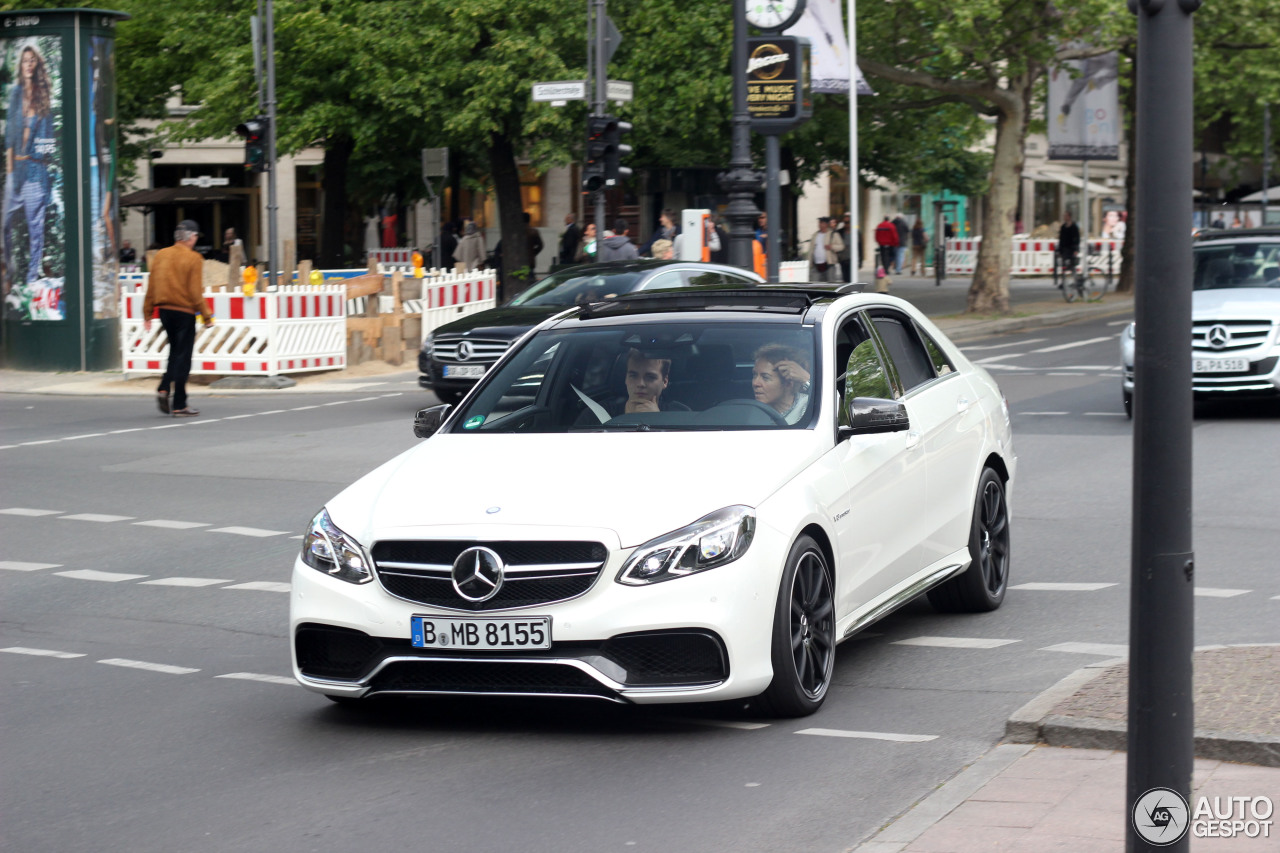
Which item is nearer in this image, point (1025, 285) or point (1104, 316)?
point (1104, 316)

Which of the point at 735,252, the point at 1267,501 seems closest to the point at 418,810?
the point at 1267,501

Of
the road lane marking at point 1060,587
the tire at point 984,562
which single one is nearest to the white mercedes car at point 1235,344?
the road lane marking at point 1060,587

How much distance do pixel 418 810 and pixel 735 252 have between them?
757 inches

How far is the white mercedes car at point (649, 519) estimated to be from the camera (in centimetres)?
584

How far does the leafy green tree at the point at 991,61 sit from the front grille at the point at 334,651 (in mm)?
27034

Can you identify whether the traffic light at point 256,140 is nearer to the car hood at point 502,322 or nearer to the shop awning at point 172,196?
the car hood at point 502,322

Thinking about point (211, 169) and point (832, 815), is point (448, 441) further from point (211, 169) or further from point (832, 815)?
point (211, 169)

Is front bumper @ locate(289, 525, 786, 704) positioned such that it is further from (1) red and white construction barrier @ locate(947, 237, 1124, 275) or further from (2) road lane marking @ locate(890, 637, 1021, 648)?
(1) red and white construction barrier @ locate(947, 237, 1124, 275)

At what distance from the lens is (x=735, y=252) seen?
24.1 metres

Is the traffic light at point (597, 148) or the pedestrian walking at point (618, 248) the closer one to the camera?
the traffic light at point (597, 148)

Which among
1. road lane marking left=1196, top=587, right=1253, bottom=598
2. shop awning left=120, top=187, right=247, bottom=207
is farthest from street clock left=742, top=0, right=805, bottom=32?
shop awning left=120, top=187, right=247, bottom=207

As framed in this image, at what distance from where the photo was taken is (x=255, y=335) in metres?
23.2

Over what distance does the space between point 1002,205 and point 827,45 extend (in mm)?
6469

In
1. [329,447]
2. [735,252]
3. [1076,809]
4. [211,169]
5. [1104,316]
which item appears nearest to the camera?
[1076,809]
